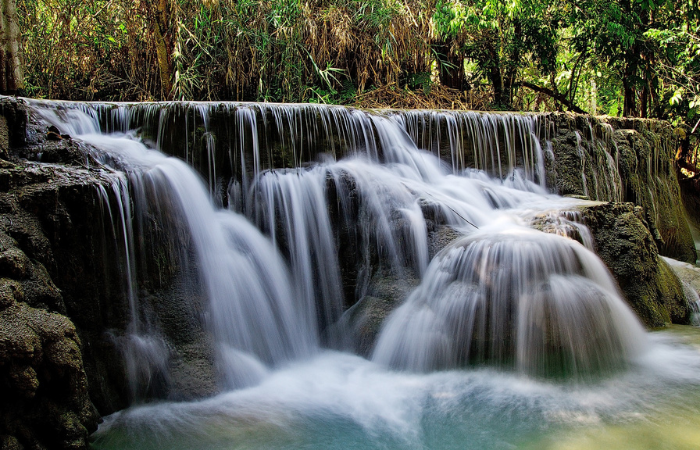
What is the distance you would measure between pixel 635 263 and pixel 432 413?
267 cm

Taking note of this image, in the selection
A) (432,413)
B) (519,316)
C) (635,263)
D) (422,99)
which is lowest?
(432,413)

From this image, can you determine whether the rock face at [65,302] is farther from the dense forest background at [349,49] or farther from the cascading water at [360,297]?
the dense forest background at [349,49]

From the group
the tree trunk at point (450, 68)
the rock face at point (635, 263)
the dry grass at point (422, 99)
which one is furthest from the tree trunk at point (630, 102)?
the rock face at point (635, 263)

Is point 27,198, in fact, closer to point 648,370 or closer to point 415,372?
point 415,372

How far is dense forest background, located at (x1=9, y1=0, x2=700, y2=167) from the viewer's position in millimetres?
8086

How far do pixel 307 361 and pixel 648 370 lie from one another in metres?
2.73

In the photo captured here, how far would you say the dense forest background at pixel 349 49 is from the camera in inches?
318

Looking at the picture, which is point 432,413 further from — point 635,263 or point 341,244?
point 635,263

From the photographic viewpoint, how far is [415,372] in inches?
157

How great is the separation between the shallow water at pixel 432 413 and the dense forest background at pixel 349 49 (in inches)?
224

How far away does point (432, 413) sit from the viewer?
3.36m

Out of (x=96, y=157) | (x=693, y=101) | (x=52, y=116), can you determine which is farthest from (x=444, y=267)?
(x=693, y=101)

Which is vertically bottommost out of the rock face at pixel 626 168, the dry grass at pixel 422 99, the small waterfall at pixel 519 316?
the small waterfall at pixel 519 316

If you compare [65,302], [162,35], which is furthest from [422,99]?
[65,302]
